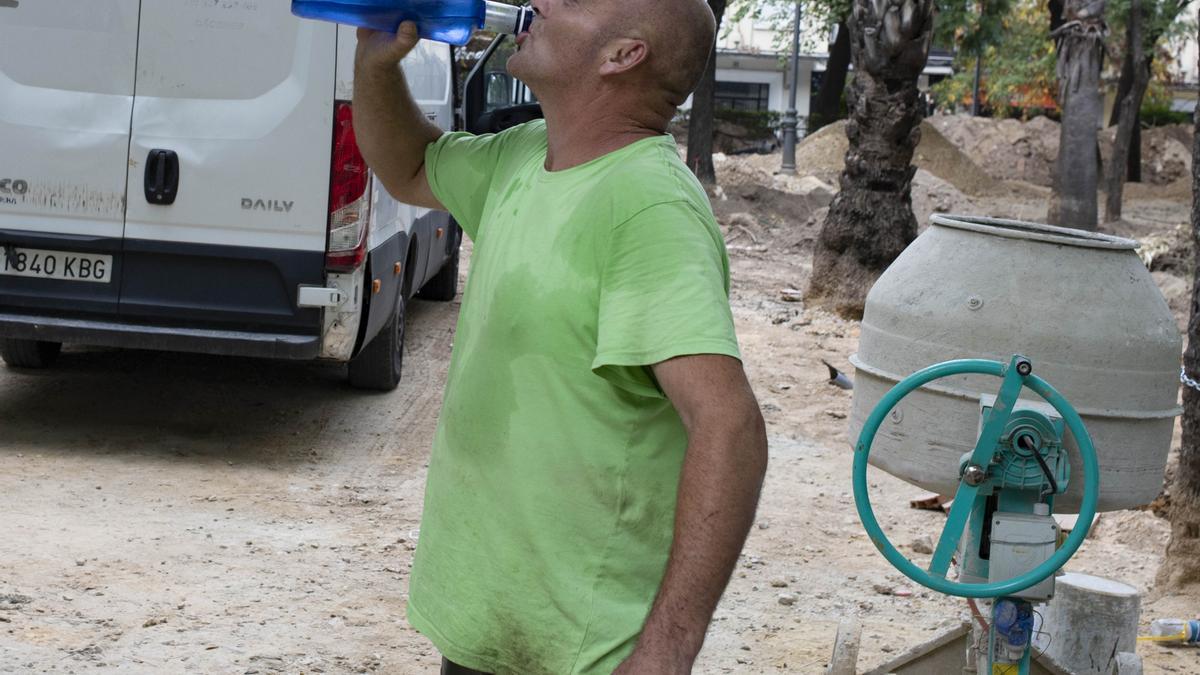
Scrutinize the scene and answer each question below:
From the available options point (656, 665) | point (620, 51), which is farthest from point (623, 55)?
point (656, 665)

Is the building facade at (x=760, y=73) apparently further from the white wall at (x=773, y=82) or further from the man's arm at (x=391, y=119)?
the man's arm at (x=391, y=119)

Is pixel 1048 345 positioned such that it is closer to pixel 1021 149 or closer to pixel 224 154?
pixel 224 154

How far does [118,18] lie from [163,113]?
462 millimetres

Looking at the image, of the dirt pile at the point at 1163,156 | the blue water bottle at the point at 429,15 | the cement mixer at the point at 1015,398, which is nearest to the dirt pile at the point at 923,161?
the dirt pile at the point at 1163,156

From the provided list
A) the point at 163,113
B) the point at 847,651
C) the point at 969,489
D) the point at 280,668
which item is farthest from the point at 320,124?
the point at 969,489

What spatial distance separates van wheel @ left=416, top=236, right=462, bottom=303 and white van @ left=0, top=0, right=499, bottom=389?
5.01 metres

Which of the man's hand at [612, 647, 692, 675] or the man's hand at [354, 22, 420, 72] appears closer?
the man's hand at [612, 647, 692, 675]

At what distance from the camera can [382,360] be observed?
8.39 m

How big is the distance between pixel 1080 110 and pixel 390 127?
699 inches

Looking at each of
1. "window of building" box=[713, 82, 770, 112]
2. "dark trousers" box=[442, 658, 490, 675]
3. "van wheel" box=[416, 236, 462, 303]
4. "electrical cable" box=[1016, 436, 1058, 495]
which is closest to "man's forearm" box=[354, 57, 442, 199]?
"dark trousers" box=[442, 658, 490, 675]

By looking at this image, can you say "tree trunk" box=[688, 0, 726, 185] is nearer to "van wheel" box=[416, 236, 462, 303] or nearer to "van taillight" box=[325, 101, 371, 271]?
"van wheel" box=[416, 236, 462, 303]

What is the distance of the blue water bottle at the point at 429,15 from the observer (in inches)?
115

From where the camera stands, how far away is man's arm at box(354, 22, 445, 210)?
2820 millimetres

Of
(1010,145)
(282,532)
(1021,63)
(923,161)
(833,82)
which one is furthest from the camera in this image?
(1021,63)
